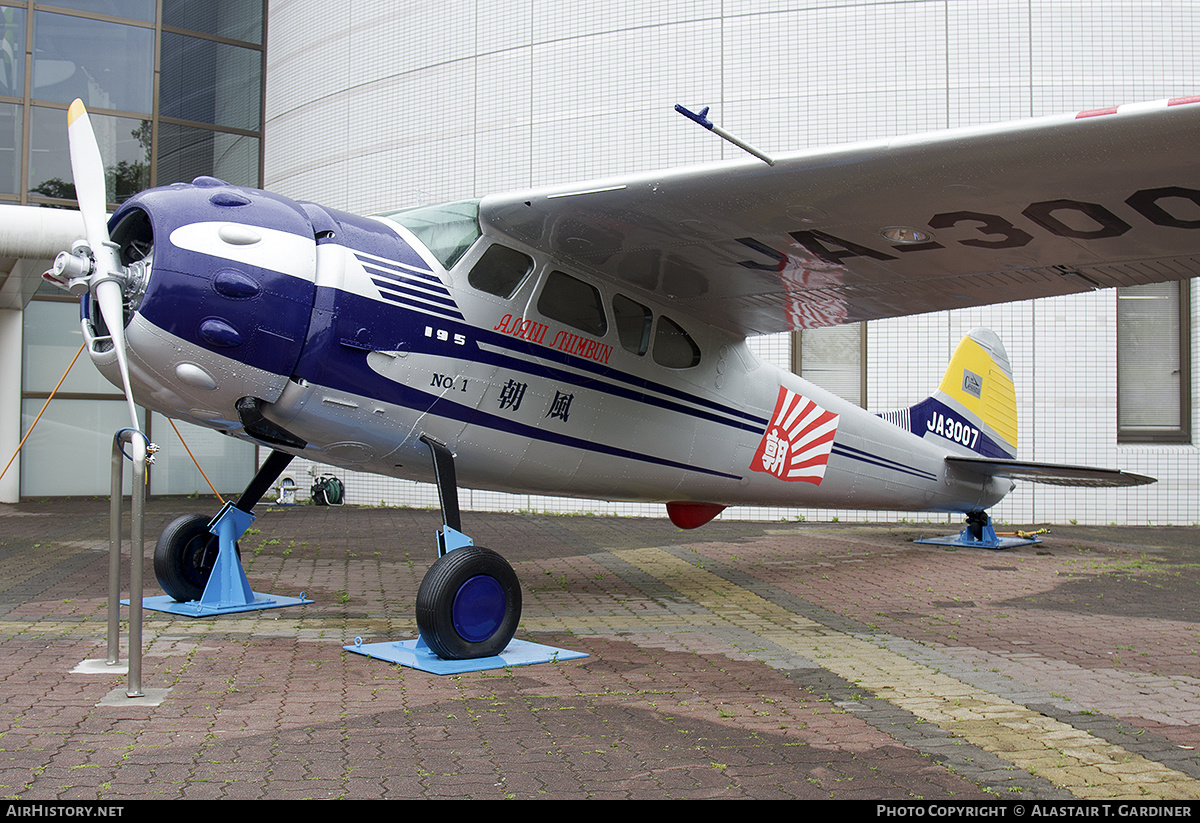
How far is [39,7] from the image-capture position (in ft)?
62.2

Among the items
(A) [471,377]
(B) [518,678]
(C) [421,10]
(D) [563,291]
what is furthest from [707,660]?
(C) [421,10]

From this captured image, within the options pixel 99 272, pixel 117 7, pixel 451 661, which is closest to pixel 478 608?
pixel 451 661

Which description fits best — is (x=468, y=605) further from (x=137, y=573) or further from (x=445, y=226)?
(x=445, y=226)

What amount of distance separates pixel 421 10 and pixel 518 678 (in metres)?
15.7

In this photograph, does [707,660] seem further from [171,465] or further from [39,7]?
[39,7]

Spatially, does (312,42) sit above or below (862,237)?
above

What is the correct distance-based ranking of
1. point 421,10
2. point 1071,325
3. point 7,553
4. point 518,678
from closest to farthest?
point 518,678 < point 7,553 < point 1071,325 < point 421,10

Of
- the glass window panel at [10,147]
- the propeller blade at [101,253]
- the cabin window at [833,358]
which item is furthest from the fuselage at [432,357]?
the glass window panel at [10,147]

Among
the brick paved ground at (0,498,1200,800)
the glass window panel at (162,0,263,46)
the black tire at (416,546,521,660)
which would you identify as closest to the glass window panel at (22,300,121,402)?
the glass window panel at (162,0,263,46)

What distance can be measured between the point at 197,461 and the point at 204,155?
6850 millimetres

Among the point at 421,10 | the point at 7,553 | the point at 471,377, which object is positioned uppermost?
the point at 421,10

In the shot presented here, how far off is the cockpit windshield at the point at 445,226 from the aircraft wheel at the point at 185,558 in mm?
3081

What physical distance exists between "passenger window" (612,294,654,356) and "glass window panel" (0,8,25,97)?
1766 cm

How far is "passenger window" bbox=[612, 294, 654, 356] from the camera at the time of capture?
7117 millimetres
